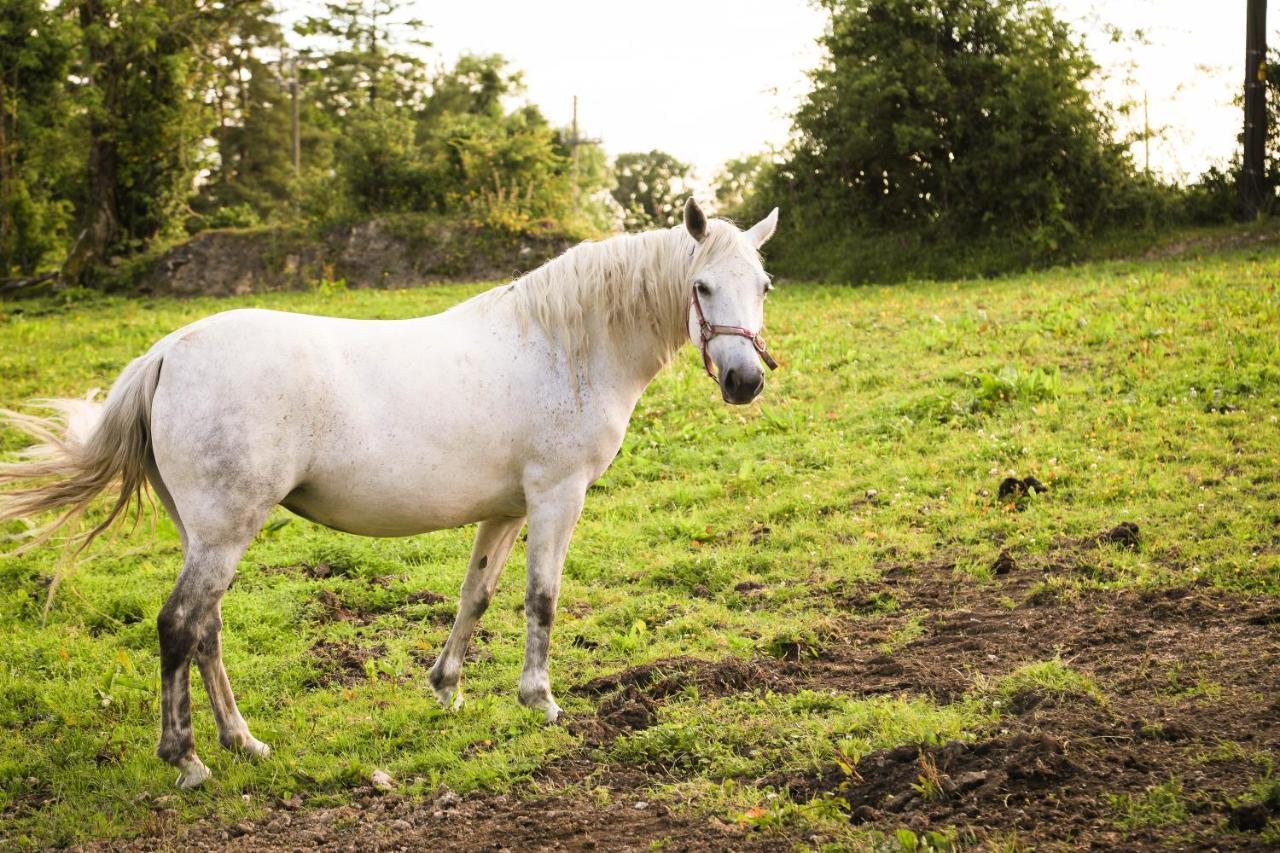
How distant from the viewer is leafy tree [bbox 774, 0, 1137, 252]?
2039cm

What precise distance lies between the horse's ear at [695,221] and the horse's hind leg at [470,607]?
1804mm

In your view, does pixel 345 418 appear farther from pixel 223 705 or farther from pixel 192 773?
pixel 192 773

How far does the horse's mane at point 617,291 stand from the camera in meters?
5.28

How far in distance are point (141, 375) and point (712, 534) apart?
4499mm

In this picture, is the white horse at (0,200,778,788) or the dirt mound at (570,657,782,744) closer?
the white horse at (0,200,778,788)

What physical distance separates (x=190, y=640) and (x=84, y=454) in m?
1.04

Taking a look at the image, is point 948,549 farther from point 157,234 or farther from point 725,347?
point 157,234

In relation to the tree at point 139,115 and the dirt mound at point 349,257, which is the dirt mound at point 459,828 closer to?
the dirt mound at point 349,257

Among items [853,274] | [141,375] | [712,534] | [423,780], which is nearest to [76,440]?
[141,375]

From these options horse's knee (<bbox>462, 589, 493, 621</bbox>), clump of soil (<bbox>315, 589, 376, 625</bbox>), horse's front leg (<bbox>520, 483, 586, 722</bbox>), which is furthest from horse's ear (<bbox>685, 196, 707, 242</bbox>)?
clump of soil (<bbox>315, 589, 376, 625</bbox>)

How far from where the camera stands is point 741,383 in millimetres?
4855

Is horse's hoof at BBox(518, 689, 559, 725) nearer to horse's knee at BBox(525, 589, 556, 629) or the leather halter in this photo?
horse's knee at BBox(525, 589, 556, 629)

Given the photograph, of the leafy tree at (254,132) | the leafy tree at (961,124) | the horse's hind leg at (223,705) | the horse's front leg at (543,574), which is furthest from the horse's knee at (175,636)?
the leafy tree at (254,132)

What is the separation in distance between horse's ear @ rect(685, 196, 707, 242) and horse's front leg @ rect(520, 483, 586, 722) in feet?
4.55
